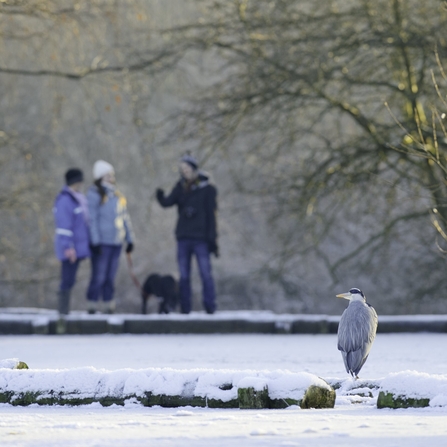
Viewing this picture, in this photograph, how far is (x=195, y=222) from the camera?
16.0 metres

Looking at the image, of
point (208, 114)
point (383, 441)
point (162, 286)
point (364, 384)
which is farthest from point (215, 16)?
point (383, 441)

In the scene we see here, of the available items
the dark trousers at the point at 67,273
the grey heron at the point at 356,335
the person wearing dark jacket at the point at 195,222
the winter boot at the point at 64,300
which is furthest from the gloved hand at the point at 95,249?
the grey heron at the point at 356,335

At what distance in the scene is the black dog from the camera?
1842 cm

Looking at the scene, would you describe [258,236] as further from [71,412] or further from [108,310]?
[71,412]

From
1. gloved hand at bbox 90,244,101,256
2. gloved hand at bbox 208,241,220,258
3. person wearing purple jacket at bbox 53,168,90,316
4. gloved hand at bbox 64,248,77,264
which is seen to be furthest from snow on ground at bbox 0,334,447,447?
gloved hand at bbox 208,241,220,258

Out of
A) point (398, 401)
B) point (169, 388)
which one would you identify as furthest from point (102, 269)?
point (398, 401)

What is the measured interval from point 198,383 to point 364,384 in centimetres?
125

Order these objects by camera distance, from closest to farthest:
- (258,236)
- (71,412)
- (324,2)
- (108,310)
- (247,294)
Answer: (71,412)
(108,310)
(324,2)
(247,294)
(258,236)

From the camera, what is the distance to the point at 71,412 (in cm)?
708

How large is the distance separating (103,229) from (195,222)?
1.22m

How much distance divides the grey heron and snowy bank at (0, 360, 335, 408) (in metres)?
1.10

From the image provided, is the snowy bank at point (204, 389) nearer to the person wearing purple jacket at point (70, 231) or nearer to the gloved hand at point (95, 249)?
the person wearing purple jacket at point (70, 231)

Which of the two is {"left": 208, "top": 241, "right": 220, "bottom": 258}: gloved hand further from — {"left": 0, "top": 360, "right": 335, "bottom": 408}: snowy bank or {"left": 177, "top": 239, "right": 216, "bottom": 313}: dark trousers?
{"left": 0, "top": 360, "right": 335, "bottom": 408}: snowy bank

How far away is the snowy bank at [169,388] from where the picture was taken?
712cm
